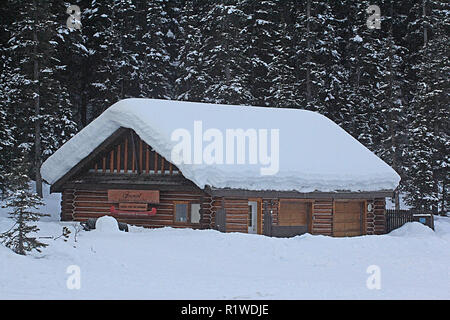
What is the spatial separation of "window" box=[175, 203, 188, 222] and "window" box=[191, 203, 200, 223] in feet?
1.10

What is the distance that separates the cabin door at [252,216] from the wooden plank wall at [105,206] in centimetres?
188

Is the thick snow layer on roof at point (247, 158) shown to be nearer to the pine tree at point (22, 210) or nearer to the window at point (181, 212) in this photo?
the window at point (181, 212)

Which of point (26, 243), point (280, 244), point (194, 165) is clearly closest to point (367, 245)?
point (280, 244)

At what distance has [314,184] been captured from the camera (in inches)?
824

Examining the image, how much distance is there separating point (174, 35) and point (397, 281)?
38.5 meters

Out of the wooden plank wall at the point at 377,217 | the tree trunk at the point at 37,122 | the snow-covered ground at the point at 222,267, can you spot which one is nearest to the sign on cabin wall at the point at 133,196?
the snow-covered ground at the point at 222,267

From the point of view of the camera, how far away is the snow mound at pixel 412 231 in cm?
2270

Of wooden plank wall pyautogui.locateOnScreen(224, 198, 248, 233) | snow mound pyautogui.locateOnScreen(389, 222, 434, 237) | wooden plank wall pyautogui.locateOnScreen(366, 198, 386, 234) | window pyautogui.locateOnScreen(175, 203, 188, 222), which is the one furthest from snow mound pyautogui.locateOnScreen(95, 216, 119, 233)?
snow mound pyautogui.locateOnScreen(389, 222, 434, 237)

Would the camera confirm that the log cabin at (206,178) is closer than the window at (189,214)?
Yes

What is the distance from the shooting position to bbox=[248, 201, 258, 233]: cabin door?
21.4m

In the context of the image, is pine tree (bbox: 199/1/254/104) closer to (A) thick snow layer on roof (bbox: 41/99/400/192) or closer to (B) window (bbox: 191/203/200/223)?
(A) thick snow layer on roof (bbox: 41/99/400/192)

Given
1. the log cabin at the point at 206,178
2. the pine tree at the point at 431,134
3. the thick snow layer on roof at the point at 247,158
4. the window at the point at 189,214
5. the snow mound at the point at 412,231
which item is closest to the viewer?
the thick snow layer on roof at the point at 247,158

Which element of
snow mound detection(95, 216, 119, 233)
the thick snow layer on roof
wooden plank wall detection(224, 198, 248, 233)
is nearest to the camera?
snow mound detection(95, 216, 119, 233)

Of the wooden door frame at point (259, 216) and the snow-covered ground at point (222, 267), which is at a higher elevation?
the wooden door frame at point (259, 216)
